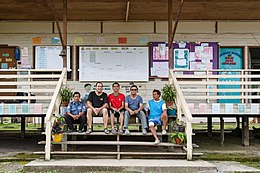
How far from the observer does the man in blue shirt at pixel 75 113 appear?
7402 mm

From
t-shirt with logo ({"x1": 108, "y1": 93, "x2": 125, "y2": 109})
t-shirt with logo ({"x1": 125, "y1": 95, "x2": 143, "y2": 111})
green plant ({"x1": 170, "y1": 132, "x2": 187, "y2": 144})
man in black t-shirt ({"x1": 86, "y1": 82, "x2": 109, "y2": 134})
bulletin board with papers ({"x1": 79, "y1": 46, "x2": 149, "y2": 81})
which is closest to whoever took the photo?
green plant ({"x1": 170, "y1": 132, "x2": 187, "y2": 144})

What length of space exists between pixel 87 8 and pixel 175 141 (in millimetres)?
4449

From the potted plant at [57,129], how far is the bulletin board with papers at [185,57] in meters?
4.26

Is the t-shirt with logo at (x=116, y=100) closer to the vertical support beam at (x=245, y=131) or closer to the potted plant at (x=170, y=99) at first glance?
the potted plant at (x=170, y=99)

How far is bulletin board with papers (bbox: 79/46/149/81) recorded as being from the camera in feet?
35.3

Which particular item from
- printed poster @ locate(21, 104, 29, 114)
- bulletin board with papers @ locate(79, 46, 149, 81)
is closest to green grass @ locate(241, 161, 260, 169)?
printed poster @ locate(21, 104, 29, 114)

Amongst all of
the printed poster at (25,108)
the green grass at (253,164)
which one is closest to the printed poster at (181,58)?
the green grass at (253,164)

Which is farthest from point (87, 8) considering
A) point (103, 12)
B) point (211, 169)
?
point (211, 169)

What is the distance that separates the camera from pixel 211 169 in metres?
6.16

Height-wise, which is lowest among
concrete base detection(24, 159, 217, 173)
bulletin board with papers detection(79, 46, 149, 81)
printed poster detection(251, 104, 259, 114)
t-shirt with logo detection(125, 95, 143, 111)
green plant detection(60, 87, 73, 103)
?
concrete base detection(24, 159, 217, 173)

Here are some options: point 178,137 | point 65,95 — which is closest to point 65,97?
point 65,95

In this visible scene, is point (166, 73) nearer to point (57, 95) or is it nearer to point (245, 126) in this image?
point (245, 126)

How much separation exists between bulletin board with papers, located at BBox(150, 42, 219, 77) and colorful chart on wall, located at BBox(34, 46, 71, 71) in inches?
93.5

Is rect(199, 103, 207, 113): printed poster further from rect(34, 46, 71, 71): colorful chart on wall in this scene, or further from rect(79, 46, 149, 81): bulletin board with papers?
rect(34, 46, 71, 71): colorful chart on wall
